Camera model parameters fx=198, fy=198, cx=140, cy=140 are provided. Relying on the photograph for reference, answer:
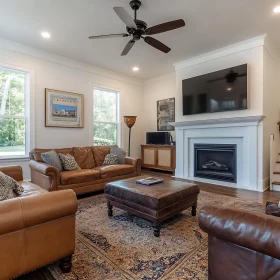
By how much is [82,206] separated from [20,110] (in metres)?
2.57

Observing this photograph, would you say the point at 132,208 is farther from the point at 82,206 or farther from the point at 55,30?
the point at 55,30

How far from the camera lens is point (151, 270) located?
5.04 feet

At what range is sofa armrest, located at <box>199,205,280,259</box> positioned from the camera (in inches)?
36.7

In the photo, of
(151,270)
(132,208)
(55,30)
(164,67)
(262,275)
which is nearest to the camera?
(262,275)

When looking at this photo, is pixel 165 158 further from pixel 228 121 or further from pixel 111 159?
pixel 228 121

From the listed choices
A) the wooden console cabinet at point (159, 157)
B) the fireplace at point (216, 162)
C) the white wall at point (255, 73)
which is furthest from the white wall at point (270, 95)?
the wooden console cabinet at point (159, 157)

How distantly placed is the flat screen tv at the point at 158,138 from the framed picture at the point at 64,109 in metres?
2.07

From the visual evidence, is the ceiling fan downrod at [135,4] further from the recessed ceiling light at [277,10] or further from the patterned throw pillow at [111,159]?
the patterned throw pillow at [111,159]

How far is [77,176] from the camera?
10.9ft

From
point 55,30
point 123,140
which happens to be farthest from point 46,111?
point 123,140

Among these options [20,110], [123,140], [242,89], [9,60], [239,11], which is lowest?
[123,140]

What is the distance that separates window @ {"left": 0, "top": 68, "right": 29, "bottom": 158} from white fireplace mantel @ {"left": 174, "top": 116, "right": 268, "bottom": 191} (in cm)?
355

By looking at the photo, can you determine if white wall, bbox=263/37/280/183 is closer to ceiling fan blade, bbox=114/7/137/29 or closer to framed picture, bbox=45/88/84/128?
ceiling fan blade, bbox=114/7/137/29

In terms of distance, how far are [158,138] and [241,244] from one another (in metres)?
4.84
